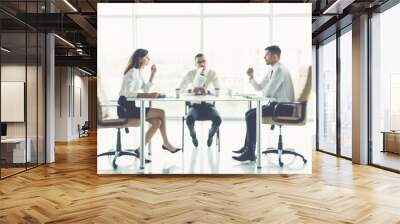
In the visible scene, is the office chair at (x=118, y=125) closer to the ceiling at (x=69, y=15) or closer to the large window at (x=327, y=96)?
the ceiling at (x=69, y=15)

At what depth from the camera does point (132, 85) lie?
575 centimetres

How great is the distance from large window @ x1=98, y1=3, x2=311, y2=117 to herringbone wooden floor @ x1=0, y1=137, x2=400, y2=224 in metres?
1.44

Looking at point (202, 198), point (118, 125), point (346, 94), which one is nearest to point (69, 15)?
point (118, 125)

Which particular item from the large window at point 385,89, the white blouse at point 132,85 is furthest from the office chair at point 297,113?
the white blouse at point 132,85

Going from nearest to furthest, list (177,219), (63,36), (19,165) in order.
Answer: (177,219) < (19,165) < (63,36)

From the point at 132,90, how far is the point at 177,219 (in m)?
2.75

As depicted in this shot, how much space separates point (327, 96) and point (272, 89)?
14.3 ft

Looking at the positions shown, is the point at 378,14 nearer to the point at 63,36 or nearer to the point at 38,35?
the point at 38,35

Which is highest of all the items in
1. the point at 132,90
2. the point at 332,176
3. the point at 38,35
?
the point at 38,35

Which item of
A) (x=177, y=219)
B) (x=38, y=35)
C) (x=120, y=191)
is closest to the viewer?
(x=177, y=219)

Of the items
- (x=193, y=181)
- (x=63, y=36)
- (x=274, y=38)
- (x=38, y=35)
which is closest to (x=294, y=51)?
(x=274, y=38)

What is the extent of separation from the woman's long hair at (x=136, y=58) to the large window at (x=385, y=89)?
13.8ft

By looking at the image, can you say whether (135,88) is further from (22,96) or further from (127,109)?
(22,96)

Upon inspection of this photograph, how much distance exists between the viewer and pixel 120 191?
4.74 m
